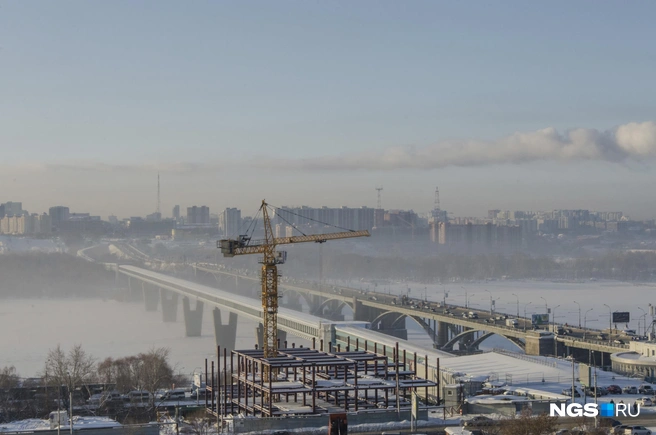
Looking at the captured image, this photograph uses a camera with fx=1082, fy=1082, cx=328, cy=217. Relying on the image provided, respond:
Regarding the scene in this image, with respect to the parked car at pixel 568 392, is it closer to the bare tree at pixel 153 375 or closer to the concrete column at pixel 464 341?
the bare tree at pixel 153 375

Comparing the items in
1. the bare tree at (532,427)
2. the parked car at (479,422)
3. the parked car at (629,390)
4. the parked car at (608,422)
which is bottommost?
the parked car at (629,390)

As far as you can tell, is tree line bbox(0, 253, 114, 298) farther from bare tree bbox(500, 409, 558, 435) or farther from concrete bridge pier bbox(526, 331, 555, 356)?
bare tree bbox(500, 409, 558, 435)

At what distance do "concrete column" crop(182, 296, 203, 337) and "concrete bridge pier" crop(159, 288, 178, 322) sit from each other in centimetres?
807

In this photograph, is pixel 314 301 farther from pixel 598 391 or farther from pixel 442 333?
pixel 598 391

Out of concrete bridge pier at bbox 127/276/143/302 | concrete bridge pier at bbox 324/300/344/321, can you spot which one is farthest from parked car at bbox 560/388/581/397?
concrete bridge pier at bbox 127/276/143/302

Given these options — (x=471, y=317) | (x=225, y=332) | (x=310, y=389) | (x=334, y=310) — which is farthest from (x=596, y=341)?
(x=334, y=310)

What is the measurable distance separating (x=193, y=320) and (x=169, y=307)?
12521 millimetres

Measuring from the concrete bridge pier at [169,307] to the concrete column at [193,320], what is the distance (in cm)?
807

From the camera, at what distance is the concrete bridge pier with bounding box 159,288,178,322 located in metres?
81.6

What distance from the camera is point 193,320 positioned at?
7156 centimetres

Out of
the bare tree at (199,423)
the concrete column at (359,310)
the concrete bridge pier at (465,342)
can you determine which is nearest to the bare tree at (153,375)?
the bare tree at (199,423)

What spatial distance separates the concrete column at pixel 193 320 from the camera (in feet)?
229

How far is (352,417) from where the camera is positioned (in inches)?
1045

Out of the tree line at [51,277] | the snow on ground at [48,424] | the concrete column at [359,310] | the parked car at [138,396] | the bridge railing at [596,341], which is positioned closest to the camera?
the snow on ground at [48,424]
